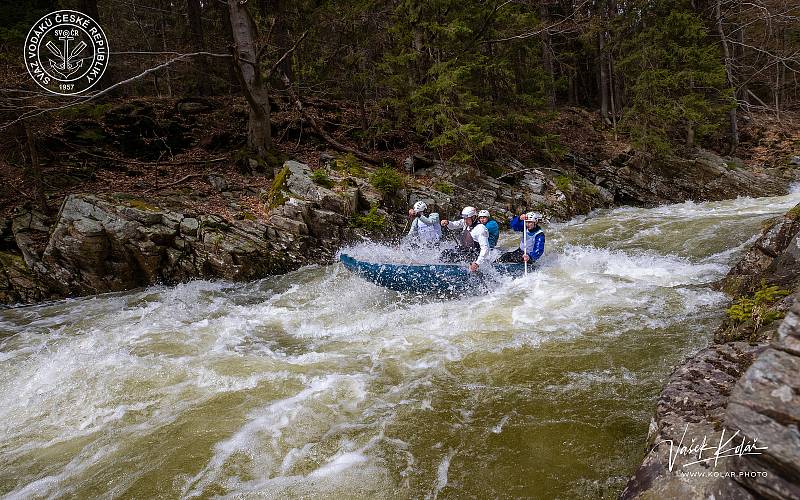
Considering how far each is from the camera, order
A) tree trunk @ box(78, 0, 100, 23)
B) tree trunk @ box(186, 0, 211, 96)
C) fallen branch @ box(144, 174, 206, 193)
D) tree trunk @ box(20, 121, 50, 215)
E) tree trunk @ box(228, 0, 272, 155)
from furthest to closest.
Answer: tree trunk @ box(186, 0, 211, 96) < tree trunk @ box(78, 0, 100, 23) < tree trunk @ box(228, 0, 272, 155) < fallen branch @ box(144, 174, 206, 193) < tree trunk @ box(20, 121, 50, 215)

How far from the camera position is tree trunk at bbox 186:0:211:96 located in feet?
52.4

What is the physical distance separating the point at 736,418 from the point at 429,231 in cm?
732

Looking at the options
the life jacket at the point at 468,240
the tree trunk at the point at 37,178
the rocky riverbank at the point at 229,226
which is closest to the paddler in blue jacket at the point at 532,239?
the life jacket at the point at 468,240

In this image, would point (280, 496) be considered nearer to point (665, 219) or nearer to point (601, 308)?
point (601, 308)

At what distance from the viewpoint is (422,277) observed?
730cm

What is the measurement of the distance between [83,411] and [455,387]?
12.3 feet

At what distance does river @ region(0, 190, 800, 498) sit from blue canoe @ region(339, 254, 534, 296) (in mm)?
251

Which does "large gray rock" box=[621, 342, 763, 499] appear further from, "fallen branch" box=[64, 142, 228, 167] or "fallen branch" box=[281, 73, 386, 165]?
"fallen branch" box=[64, 142, 228, 167]

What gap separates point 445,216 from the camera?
12.4 metres

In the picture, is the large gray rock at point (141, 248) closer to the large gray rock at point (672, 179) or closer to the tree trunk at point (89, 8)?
the tree trunk at point (89, 8)

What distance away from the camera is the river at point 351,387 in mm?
3365

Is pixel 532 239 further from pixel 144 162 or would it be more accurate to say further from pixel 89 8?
pixel 89 8

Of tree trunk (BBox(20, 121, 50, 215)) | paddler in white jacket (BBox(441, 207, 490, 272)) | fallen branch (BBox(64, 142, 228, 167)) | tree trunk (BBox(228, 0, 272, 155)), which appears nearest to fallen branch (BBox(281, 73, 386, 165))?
tree trunk (BBox(228, 0, 272, 155))

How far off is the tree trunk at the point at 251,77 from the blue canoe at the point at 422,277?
6626 mm
